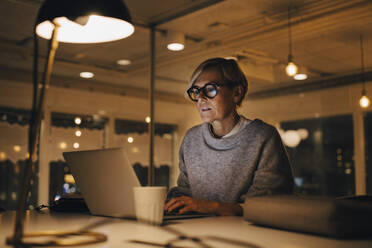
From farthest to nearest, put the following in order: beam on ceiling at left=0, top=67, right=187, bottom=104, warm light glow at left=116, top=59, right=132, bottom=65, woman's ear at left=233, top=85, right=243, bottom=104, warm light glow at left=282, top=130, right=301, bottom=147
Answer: warm light glow at left=282, top=130, right=301, bottom=147, beam on ceiling at left=0, top=67, right=187, bottom=104, warm light glow at left=116, top=59, right=132, bottom=65, woman's ear at left=233, top=85, right=243, bottom=104

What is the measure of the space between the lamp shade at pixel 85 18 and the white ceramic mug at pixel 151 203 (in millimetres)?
507

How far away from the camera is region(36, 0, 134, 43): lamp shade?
110 centimetres

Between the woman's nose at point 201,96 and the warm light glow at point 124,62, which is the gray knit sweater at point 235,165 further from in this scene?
the warm light glow at point 124,62

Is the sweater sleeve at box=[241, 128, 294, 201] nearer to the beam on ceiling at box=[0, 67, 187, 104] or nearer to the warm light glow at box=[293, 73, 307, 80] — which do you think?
→ the warm light glow at box=[293, 73, 307, 80]

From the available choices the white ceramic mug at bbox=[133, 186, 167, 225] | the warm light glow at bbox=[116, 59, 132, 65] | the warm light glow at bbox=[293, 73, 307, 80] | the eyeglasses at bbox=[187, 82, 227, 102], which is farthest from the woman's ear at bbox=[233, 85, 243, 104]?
the warm light glow at bbox=[293, 73, 307, 80]

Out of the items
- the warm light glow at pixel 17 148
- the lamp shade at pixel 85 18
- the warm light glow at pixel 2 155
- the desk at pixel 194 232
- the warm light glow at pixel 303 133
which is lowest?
the desk at pixel 194 232

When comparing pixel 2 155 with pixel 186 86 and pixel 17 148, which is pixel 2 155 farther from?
pixel 186 86

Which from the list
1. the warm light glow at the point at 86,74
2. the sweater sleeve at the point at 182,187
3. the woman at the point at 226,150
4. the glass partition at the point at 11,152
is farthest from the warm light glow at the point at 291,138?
the sweater sleeve at the point at 182,187

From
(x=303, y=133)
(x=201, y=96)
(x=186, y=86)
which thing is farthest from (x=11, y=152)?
(x=201, y=96)

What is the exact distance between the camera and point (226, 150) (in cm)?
195

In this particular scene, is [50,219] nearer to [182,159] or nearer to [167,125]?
[182,159]

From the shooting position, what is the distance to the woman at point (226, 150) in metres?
1.78

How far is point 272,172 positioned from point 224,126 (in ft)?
1.42

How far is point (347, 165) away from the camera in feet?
22.6
